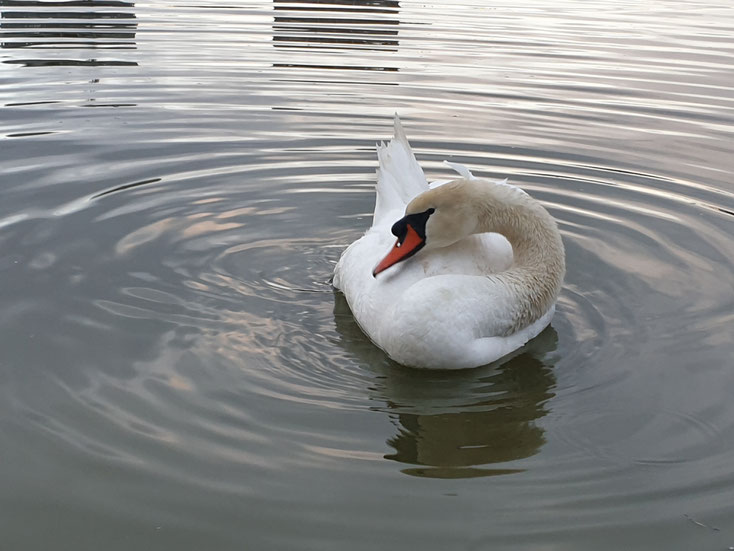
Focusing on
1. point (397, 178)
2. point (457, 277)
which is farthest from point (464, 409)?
point (397, 178)

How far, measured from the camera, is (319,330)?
21.3 ft

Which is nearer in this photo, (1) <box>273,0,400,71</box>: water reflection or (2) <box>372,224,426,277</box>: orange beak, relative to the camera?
(2) <box>372,224,426,277</box>: orange beak

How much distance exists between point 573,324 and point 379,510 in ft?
8.94

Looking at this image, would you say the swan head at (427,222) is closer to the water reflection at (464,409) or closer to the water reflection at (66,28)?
the water reflection at (464,409)

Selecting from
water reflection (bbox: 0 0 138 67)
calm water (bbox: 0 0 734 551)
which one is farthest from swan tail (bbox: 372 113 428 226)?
water reflection (bbox: 0 0 138 67)

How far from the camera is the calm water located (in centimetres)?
451

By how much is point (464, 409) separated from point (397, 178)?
234cm

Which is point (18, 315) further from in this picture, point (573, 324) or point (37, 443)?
point (573, 324)

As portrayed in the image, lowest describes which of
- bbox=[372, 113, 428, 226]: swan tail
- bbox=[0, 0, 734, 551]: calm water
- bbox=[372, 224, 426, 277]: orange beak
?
bbox=[0, 0, 734, 551]: calm water

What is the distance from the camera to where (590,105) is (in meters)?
12.7

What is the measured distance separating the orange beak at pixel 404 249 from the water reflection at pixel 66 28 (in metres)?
9.29

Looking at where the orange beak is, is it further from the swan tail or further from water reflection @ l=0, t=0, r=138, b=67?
water reflection @ l=0, t=0, r=138, b=67

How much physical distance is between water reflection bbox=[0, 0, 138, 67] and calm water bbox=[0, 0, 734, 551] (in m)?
1.43

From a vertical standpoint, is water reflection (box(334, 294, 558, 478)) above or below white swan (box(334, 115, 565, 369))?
below
